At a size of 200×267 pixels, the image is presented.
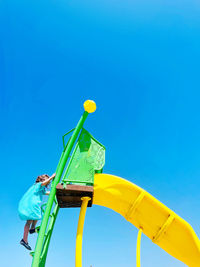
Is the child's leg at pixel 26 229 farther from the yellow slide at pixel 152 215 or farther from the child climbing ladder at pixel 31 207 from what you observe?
the yellow slide at pixel 152 215

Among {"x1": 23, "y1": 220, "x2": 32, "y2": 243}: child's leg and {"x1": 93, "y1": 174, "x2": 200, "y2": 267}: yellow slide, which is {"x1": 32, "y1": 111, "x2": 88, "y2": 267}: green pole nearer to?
{"x1": 23, "y1": 220, "x2": 32, "y2": 243}: child's leg

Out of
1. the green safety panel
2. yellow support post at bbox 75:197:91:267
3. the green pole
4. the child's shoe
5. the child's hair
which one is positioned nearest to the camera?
the green pole

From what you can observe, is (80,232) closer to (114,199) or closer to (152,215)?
(114,199)

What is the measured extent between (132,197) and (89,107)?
2428 millimetres

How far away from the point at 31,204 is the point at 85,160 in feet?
5.23

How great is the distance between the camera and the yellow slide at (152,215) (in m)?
5.66

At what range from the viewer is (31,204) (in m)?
5.36

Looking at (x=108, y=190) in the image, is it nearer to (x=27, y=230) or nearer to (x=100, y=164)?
(x=100, y=164)

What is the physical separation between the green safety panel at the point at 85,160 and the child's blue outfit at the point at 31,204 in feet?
2.55

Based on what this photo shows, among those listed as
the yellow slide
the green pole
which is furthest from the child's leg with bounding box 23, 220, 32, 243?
the yellow slide

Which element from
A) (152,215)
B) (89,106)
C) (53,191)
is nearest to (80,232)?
(53,191)

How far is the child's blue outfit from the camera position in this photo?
5262mm

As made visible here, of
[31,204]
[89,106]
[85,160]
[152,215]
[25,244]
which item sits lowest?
[25,244]

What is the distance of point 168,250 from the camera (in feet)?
19.4
